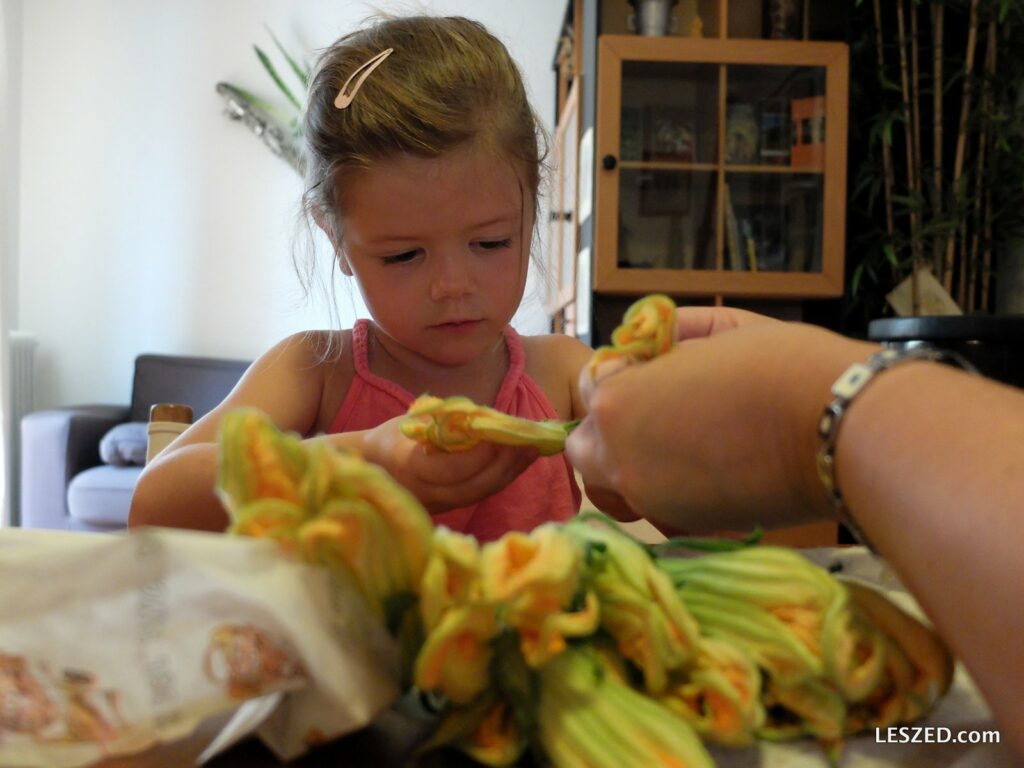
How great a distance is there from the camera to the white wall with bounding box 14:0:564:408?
4.49m

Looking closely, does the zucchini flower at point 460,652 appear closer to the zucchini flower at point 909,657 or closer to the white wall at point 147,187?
the zucchini flower at point 909,657

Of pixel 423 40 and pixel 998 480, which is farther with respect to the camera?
pixel 423 40

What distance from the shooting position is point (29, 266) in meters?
4.60

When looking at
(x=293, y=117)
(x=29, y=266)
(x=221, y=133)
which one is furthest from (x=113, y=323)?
(x=293, y=117)

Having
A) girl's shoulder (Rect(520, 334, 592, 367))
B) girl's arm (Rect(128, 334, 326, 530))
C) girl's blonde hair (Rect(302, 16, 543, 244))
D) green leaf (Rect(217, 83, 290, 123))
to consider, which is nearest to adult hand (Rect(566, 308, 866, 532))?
girl's arm (Rect(128, 334, 326, 530))

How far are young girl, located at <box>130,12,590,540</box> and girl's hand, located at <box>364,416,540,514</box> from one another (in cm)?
6

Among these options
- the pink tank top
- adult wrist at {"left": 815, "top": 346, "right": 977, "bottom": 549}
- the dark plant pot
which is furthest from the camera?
the dark plant pot

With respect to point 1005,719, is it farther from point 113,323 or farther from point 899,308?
point 113,323

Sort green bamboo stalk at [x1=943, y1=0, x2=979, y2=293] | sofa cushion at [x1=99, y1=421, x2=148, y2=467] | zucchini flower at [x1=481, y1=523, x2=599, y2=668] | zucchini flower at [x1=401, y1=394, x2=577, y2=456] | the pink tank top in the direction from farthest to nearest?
sofa cushion at [x1=99, y1=421, x2=148, y2=467] → green bamboo stalk at [x1=943, y1=0, x2=979, y2=293] → the pink tank top → zucchini flower at [x1=401, y1=394, x2=577, y2=456] → zucchini flower at [x1=481, y1=523, x2=599, y2=668]

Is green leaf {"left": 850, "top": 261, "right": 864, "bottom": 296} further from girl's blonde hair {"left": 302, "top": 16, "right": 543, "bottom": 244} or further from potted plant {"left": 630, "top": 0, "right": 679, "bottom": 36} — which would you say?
girl's blonde hair {"left": 302, "top": 16, "right": 543, "bottom": 244}

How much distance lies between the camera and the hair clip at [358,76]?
0.87 m

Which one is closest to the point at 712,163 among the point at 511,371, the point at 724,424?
the point at 511,371

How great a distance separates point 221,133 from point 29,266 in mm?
1188

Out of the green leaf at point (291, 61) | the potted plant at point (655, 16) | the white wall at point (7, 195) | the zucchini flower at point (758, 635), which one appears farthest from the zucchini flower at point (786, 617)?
the green leaf at point (291, 61)
